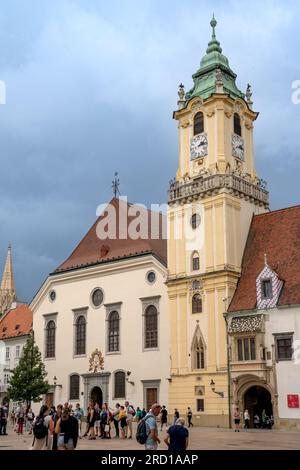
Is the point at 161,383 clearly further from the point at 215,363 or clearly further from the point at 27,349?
the point at 27,349

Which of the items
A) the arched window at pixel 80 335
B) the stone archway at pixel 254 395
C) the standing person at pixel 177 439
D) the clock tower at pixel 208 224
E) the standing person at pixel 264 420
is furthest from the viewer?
the arched window at pixel 80 335

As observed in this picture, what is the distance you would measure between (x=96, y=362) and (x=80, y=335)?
3.02 meters

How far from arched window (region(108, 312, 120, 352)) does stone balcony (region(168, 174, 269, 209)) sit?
9.35 m

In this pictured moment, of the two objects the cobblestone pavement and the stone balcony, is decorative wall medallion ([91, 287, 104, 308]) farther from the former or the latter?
the cobblestone pavement

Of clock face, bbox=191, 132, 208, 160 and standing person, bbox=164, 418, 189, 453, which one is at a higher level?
clock face, bbox=191, 132, 208, 160

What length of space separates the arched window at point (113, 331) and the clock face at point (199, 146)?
42.2 feet

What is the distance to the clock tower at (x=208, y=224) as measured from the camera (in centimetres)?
3828

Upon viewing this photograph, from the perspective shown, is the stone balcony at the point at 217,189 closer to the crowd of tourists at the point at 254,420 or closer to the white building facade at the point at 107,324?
the white building facade at the point at 107,324

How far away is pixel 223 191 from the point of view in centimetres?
4059

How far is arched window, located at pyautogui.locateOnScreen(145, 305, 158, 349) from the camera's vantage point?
4255 centimetres

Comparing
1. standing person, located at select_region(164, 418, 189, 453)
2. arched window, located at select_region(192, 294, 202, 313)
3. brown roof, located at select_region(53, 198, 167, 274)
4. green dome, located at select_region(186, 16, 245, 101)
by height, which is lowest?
standing person, located at select_region(164, 418, 189, 453)

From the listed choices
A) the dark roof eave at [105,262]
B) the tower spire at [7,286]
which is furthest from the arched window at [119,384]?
the tower spire at [7,286]

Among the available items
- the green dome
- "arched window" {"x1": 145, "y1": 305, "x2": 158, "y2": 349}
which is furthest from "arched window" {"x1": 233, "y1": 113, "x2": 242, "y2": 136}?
"arched window" {"x1": 145, "y1": 305, "x2": 158, "y2": 349}

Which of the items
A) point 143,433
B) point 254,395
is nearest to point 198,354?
point 254,395
